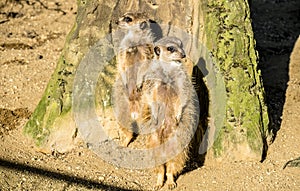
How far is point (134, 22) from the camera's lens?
4801 millimetres

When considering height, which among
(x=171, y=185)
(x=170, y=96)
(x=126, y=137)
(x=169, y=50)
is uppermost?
(x=169, y=50)

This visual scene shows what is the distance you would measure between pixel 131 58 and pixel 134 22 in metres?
0.28

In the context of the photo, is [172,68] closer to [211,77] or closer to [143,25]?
[211,77]

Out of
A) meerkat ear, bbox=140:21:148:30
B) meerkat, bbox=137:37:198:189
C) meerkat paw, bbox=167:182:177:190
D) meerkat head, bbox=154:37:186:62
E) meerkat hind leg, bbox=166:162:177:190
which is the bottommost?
meerkat paw, bbox=167:182:177:190

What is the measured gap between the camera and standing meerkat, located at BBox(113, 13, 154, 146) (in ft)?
15.6

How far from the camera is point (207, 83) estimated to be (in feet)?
15.4

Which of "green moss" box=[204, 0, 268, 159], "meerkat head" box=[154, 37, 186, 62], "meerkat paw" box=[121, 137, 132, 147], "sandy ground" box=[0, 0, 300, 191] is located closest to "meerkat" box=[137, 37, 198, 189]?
"meerkat head" box=[154, 37, 186, 62]

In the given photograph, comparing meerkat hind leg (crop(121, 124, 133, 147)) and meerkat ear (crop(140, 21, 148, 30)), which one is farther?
meerkat hind leg (crop(121, 124, 133, 147))

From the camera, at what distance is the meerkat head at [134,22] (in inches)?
189

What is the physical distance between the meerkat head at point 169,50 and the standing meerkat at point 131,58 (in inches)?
17.0

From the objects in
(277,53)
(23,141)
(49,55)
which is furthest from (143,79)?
(277,53)

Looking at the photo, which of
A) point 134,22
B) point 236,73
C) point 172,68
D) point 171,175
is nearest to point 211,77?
point 236,73

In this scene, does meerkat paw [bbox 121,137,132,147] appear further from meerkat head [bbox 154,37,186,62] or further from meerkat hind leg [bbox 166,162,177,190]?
meerkat head [bbox 154,37,186,62]

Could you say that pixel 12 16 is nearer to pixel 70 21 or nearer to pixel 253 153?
pixel 70 21
